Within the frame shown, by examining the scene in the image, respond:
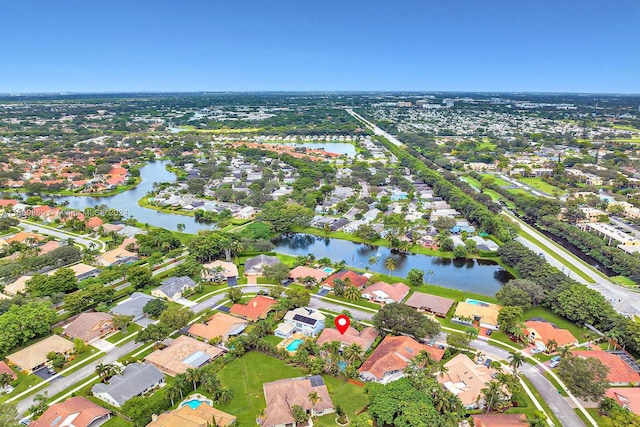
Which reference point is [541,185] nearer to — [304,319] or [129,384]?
[304,319]

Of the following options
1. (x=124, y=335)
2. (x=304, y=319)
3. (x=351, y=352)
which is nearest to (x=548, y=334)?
(x=351, y=352)

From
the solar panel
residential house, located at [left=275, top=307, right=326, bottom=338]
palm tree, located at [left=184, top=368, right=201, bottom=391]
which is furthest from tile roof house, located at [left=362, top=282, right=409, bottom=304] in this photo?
palm tree, located at [left=184, top=368, right=201, bottom=391]

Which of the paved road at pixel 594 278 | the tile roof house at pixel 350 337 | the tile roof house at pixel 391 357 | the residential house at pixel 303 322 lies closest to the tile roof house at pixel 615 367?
the paved road at pixel 594 278

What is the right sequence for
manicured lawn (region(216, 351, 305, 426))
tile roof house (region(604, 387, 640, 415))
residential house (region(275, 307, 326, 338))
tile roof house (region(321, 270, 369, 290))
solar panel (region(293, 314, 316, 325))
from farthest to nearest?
tile roof house (region(321, 270, 369, 290)) < solar panel (region(293, 314, 316, 325)) < residential house (region(275, 307, 326, 338)) < manicured lawn (region(216, 351, 305, 426)) < tile roof house (region(604, 387, 640, 415))

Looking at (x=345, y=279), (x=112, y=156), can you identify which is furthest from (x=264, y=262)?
(x=112, y=156)

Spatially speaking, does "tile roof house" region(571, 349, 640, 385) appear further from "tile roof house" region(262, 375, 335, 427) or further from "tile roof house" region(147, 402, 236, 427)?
"tile roof house" region(147, 402, 236, 427)

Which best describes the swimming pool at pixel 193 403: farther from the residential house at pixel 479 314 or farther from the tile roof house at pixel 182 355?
the residential house at pixel 479 314
